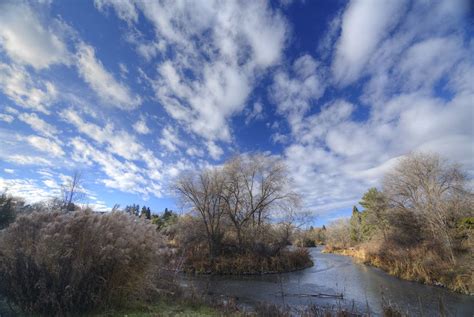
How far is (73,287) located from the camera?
562cm

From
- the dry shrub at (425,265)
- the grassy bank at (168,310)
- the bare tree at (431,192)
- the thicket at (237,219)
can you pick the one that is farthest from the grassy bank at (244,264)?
the grassy bank at (168,310)

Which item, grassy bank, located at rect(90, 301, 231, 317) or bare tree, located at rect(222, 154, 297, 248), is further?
bare tree, located at rect(222, 154, 297, 248)

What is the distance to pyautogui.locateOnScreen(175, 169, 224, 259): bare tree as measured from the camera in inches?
1097

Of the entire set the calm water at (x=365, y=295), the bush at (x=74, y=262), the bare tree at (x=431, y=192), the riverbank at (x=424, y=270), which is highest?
the bare tree at (x=431, y=192)

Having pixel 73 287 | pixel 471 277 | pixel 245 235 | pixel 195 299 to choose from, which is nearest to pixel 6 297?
pixel 73 287

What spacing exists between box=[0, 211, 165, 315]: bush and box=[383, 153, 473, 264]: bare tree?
71.7ft

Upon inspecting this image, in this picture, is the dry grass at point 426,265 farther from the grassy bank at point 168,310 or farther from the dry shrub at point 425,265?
the grassy bank at point 168,310

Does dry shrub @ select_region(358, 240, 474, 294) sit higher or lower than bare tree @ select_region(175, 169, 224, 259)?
lower

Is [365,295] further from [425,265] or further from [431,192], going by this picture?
[431,192]

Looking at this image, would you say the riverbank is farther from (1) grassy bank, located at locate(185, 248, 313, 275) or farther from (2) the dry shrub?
(1) grassy bank, located at locate(185, 248, 313, 275)

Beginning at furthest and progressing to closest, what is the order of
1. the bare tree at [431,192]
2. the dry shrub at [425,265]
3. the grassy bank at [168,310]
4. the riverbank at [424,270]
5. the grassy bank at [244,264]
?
the grassy bank at [244,264], the bare tree at [431,192], the dry shrub at [425,265], the riverbank at [424,270], the grassy bank at [168,310]

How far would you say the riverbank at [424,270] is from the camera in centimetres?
1487

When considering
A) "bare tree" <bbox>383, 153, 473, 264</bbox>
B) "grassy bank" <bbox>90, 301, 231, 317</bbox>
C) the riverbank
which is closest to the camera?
"grassy bank" <bbox>90, 301, 231, 317</bbox>

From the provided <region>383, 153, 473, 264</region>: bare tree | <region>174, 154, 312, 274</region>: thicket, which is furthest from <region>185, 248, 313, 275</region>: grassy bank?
<region>383, 153, 473, 264</region>: bare tree
